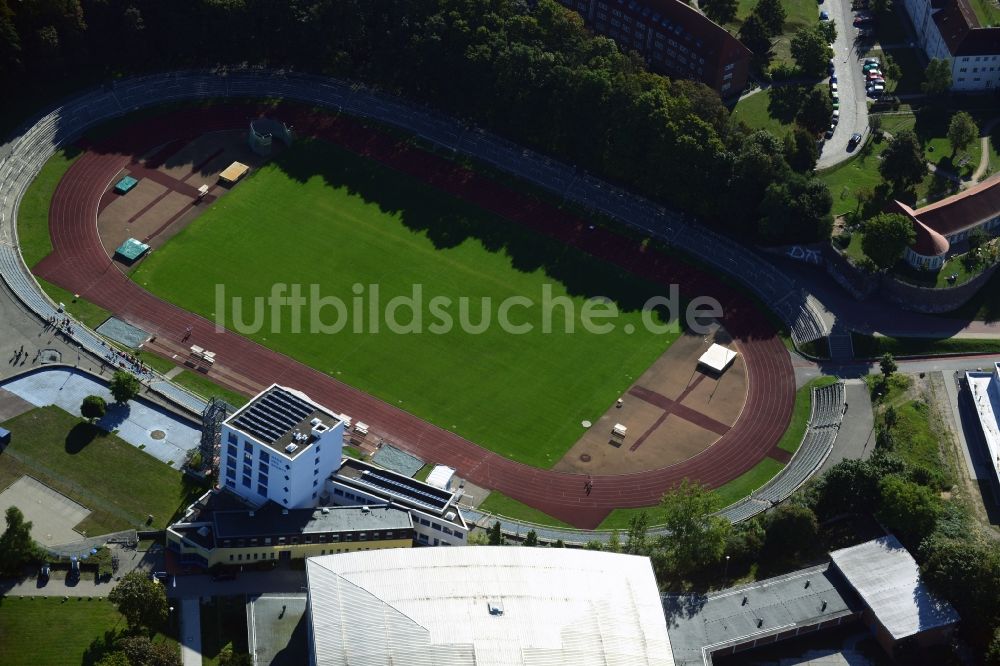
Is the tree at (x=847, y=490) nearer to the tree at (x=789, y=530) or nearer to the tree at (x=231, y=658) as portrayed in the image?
the tree at (x=789, y=530)

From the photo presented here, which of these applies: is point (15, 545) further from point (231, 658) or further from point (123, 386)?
point (123, 386)

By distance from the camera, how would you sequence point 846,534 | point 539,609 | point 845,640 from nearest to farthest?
point 539,609
point 845,640
point 846,534

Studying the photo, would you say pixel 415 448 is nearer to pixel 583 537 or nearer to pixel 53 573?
pixel 583 537

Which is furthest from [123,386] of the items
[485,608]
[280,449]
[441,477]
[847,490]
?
[847,490]

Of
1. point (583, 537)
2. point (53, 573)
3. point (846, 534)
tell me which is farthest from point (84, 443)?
point (846, 534)

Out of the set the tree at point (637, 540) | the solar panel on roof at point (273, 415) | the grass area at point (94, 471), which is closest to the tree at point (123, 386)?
the grass area at point (94, 471)
